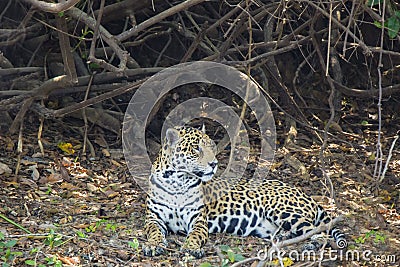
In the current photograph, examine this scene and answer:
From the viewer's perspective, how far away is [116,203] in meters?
6.79

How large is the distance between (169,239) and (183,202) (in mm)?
320

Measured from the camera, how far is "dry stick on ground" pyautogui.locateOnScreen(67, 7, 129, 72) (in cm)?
609

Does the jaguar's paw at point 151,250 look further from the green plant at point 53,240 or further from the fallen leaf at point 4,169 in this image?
Answer: the fallen leaf at point 4,169

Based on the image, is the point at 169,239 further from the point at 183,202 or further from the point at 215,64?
the point at 215,64

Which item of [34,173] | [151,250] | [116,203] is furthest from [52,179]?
[151,250]

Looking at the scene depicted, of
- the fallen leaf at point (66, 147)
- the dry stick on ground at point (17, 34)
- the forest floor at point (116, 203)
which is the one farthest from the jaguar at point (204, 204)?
the dry stick on ground at point (17, 34)

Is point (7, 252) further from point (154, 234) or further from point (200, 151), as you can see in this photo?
point (200, 151)

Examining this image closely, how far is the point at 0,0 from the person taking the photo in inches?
308

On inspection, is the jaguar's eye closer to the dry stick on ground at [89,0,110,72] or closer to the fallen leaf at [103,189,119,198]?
the dry stick on ground at [89,0,110,72]

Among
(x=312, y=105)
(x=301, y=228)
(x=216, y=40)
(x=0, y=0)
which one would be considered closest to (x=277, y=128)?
(x=312, y=105)

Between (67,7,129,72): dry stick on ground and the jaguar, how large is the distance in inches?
25.5

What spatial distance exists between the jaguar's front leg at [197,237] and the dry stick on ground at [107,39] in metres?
1.31

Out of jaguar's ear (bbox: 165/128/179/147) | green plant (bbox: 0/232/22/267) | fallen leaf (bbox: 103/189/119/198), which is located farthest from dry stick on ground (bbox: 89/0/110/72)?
green plant (bbox: 0/232/22/267)

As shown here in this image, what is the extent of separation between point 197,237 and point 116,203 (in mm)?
1095
